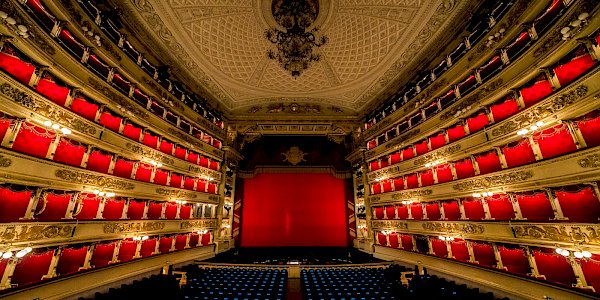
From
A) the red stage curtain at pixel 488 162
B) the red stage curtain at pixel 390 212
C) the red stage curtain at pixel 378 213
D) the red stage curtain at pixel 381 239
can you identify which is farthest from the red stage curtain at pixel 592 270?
the red stage curtain at pixel 378 213

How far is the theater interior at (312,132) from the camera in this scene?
267 inches

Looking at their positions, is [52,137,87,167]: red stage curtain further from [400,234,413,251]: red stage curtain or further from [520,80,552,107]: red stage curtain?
[520,80,552,107]: red stage curtain

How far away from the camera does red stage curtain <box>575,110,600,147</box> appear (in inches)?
249

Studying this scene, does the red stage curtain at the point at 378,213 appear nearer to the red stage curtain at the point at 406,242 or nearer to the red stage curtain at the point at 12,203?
the red stage curtain at the point at 406,242

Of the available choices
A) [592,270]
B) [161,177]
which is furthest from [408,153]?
[161,177]

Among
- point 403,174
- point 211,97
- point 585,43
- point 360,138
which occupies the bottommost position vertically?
point 403,174

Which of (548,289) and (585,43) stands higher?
(585,43)

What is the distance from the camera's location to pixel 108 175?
9.61 metres

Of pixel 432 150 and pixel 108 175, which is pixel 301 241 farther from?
pixel 108 175

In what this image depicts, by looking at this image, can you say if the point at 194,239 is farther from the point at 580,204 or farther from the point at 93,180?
the point at 580,204

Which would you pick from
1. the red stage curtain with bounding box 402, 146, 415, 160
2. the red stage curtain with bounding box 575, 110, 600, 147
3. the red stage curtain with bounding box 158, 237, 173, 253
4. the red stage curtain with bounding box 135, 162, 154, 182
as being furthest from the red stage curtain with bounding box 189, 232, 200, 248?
the red stage curtain with bounding box 575, 110, 600, 147

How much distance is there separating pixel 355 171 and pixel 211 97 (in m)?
13.0

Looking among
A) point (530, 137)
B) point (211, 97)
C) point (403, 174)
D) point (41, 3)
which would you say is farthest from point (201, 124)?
point (530, 137)

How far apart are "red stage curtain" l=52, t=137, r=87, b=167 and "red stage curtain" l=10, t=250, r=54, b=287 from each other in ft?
10.1
